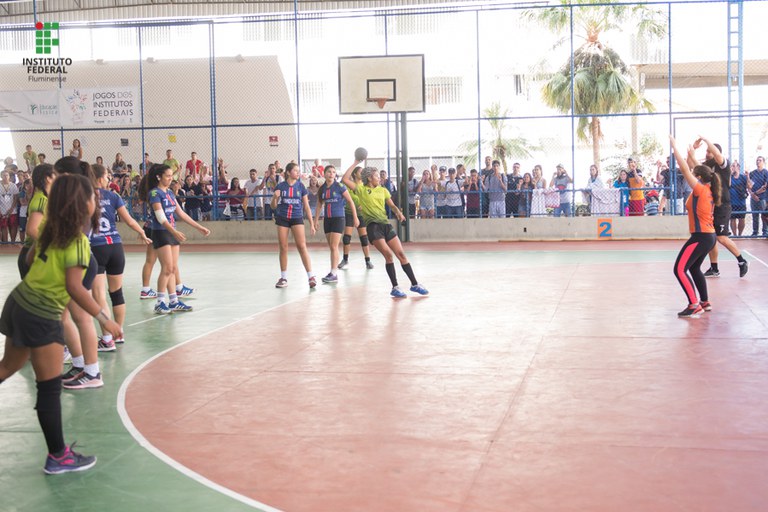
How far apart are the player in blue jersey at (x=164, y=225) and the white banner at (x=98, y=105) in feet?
48.4

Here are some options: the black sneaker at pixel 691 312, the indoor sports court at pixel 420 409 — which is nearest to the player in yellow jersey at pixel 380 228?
the indoor sports court at pixel 420 409

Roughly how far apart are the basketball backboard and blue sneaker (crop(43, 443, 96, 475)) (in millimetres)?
18181

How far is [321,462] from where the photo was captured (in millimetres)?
5480

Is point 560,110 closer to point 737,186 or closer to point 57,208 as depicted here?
point 737,186

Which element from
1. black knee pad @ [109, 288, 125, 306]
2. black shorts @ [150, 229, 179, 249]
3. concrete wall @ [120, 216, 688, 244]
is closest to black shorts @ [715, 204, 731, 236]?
black shorts @ [150, 229, 179, 249]

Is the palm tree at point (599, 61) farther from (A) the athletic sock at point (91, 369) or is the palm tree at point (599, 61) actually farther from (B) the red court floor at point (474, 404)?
(A) the athletic sock at point (91, 369)

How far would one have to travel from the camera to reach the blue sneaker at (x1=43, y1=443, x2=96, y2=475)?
5.36 m

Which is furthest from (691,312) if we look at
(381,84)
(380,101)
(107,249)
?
(381,84)

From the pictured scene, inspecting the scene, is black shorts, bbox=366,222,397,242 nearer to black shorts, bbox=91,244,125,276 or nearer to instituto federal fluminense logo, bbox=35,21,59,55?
black shorts, bbox=91,244,125,276

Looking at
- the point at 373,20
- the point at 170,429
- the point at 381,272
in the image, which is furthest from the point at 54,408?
the point at 373,20

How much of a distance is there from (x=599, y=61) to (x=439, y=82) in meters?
11.1

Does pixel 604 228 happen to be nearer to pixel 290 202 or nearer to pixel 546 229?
pixel 546 229

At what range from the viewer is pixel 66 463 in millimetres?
5375

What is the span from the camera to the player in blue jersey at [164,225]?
430 inches
